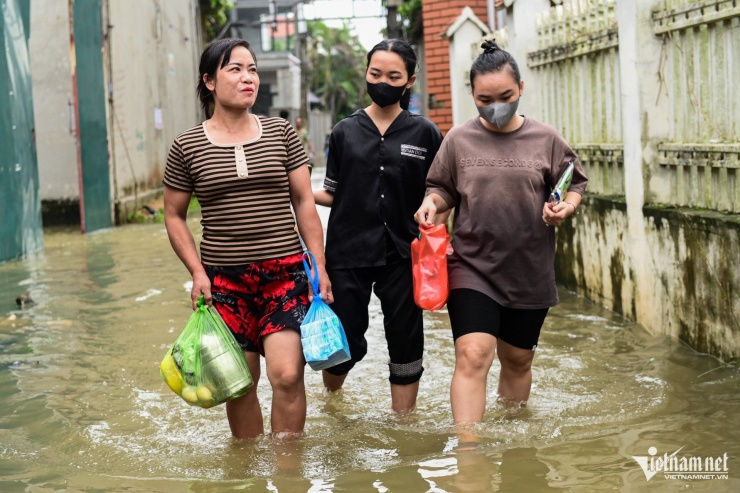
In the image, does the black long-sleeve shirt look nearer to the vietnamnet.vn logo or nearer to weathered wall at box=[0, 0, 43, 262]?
the vietnamnet.vn logo

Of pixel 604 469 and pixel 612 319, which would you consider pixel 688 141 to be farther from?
pixel 604 469

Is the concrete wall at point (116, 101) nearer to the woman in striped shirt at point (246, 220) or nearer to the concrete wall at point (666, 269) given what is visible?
the concrete wall at point (666, 269)

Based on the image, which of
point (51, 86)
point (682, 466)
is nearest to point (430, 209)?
point (682, 466)

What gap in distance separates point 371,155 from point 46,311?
4570 millimetres

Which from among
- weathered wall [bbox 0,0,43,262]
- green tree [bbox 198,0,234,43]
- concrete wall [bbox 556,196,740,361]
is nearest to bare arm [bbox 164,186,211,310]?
concrete wall [bbox 556,196,740,361]

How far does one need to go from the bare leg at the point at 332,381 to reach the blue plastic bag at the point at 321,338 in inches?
47.4

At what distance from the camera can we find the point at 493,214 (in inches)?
177

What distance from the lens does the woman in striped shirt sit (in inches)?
171

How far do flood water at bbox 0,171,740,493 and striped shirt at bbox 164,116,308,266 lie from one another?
0.88m

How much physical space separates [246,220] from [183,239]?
0.98 ft

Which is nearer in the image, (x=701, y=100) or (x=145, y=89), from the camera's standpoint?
(x=701, y=100)

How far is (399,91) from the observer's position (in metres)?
4.86

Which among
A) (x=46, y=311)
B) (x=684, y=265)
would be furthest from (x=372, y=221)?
(x=46, y=311)

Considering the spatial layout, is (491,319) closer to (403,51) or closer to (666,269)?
(403,51)
